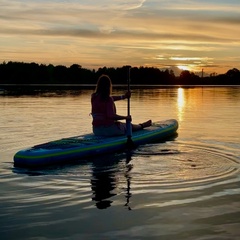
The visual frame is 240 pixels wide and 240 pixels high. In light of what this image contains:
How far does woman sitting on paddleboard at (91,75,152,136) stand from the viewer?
11.8m

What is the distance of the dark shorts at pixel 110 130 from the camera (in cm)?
1235

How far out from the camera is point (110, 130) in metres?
12.5

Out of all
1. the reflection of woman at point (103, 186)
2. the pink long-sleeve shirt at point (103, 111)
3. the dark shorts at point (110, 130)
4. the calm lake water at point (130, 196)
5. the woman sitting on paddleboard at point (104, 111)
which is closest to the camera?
the calm lake water at point (130, 196)

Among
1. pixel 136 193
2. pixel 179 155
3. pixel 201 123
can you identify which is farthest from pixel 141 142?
pixel 201 123

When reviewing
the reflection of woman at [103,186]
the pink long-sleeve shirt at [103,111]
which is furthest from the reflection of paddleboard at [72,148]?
the reflection of woman at [103,186]

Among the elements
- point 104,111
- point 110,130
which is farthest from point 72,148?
point 110,130

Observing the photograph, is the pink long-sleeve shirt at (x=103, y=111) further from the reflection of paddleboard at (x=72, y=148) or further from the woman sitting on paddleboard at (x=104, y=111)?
the reflection of paddleboard at (x=72, y=148)

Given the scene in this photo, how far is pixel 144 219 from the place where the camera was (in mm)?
6402

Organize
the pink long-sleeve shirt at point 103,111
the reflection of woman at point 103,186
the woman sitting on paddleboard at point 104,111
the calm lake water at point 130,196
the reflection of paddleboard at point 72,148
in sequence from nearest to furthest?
the calm lake water at point 130,196, the reflection of woman at point 103,186, the reflection of paddleboard at point 72,148, the woman sitting on paddleboard at point 104,111, the pink long-sleeve shirt at point 103,111

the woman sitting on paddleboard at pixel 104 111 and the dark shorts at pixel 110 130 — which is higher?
the woman sitting on paddleboard at pixel 104 111

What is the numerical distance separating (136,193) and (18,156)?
10.6ft

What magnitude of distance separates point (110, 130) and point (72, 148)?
77.5 inches

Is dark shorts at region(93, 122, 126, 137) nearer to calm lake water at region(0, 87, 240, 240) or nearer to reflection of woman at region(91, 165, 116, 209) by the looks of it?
→ calm lake water at region(0, 87, 240, 240)

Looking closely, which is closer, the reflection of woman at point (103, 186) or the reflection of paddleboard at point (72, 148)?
the reflection of woman at point (103, 186)
